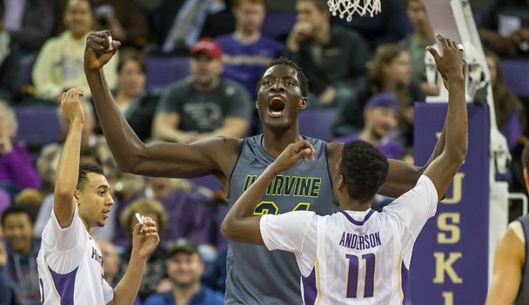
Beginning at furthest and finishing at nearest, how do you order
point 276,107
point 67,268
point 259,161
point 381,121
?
point 381,121 → point 259,161 → point 276,107 → point 67,268

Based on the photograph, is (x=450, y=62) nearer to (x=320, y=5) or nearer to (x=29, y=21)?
(x=320, y=5)

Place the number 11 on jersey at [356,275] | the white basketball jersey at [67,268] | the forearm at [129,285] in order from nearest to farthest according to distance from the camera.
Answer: the number 11 on jersey at [356,275]
the white basketball jersey at [67,268]
the forearm at [129,285]

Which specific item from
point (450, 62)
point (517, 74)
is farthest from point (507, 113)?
point (450, 62)

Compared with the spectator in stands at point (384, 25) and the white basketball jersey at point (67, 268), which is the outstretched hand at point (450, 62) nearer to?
the white basketball jersey at point (67, 268)

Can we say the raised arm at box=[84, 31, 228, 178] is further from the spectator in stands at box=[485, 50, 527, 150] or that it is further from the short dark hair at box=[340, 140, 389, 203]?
the spectator in stands at box=[485, 50, 527, 150]

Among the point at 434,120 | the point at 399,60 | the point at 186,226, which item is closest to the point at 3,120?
the point at 186,226

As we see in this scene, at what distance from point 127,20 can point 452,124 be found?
8665 mm

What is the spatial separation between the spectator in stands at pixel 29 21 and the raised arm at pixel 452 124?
29.5 feet

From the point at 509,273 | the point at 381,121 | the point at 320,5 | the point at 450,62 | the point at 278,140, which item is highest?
the point at 320,5

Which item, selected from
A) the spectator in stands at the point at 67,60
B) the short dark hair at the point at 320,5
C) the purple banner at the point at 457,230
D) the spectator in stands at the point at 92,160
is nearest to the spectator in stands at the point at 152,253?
the spectator in stands at the point at 92,160

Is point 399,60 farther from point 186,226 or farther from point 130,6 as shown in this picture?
point 130,6

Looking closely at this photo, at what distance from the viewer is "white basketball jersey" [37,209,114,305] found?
20.8 feet

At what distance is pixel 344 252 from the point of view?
5711 mm

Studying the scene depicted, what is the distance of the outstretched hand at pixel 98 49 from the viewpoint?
21.2ft
